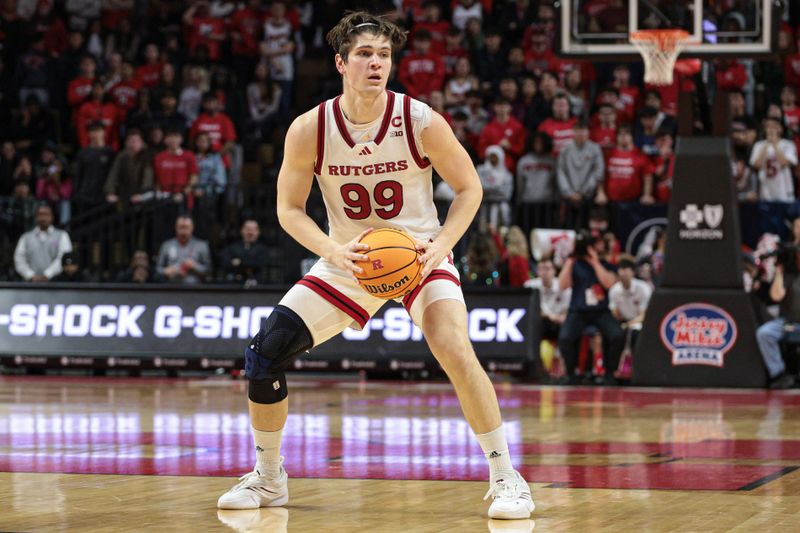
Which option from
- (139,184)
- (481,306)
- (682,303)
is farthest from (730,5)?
(139,184)

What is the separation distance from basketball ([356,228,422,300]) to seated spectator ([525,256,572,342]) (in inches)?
383

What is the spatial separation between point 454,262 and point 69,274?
475 centimetres

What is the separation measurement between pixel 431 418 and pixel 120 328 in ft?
20.2

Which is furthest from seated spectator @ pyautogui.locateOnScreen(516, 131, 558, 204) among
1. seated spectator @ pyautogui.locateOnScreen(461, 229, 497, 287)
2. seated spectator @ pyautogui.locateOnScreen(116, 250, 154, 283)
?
seated spectator @ pyautogui.locateOnScreen(116, 250, 154, 283)

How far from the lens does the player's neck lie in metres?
6.15

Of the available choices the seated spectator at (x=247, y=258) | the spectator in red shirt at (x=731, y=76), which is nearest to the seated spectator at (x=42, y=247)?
the seated spectator at (x=247, y=258)

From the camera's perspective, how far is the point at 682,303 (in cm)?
1436

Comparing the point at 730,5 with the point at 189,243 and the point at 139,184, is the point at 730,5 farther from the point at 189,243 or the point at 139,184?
the point at 139,184

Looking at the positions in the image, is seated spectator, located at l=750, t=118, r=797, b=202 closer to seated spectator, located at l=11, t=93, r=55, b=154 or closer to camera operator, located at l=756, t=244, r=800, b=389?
camera operator, located at l=756, t=244, r=800, b=389

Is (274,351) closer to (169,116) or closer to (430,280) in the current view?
(430,280)

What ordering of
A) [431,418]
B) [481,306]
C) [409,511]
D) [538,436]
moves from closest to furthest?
[409,511], [538,436], [431,418], [481,306]

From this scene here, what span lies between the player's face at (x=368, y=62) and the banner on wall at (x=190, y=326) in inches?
361

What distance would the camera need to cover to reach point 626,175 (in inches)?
664

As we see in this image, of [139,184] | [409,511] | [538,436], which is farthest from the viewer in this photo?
[139,184]
